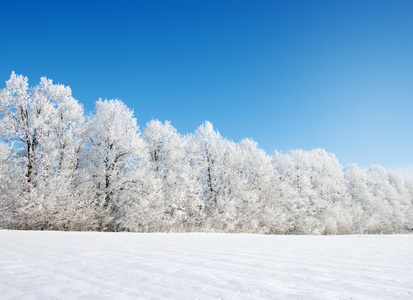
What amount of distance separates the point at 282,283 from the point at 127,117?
2105 cm

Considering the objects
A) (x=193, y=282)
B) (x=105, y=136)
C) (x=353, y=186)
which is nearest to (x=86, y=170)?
(x=105, y=136)

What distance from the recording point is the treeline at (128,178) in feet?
50.9

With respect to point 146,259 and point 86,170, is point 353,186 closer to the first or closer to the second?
point 86,170

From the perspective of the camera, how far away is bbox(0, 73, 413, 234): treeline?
15.5m

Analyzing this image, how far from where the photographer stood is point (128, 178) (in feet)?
63.4

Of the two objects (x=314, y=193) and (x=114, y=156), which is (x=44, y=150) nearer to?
(x=114, y=156)

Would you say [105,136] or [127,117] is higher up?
[127,117]


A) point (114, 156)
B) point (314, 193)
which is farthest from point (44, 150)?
point (314, 193)

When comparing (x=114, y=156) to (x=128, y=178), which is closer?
(x=128, y=178)

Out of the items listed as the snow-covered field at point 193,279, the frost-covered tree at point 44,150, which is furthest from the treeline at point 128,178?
the snow-covered field at point 193,279

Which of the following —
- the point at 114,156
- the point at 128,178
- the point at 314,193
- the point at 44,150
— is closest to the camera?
the point at 44,150

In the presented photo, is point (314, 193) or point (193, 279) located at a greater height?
point (314, 193)

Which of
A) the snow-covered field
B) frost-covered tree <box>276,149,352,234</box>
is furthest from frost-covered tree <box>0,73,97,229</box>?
frost-covered tree <box>276,149,352,234</box>

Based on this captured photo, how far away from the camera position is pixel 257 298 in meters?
2.01
